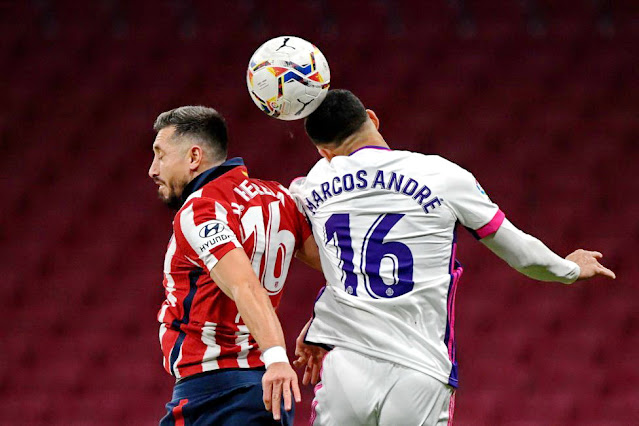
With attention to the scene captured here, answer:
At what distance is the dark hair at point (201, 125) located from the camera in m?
2.31

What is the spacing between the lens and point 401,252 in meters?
2.13

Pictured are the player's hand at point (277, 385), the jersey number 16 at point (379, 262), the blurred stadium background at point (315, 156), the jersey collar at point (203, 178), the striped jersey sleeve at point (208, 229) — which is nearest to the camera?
the player's hand at point (277, 385)

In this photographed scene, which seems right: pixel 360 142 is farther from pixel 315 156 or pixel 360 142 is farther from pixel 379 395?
pixel 315 156

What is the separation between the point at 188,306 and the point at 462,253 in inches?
114

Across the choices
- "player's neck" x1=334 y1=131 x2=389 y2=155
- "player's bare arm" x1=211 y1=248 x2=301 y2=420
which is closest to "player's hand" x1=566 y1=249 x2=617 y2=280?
"player's neck" x1=334 y1=131 x2=389 y2=155

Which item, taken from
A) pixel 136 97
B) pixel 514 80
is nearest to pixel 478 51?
pixel 514 80

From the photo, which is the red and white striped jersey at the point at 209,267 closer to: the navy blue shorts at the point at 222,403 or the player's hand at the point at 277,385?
the navy blue shorts at the point at 222,403

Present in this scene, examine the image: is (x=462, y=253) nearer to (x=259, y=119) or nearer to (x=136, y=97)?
(x=259, y=119)

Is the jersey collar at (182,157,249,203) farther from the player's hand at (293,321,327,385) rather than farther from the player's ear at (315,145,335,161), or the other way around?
the player's hand at (293,321,327,385)

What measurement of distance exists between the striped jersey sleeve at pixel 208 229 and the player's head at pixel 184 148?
6.6 inches

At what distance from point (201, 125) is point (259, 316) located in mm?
605

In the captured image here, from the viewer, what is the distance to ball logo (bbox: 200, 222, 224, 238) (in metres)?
2.03

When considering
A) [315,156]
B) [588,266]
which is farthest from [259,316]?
[315,156]

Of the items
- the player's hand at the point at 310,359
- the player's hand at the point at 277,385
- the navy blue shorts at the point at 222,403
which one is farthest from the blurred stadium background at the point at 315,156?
the player's hand at the point at 277,385
